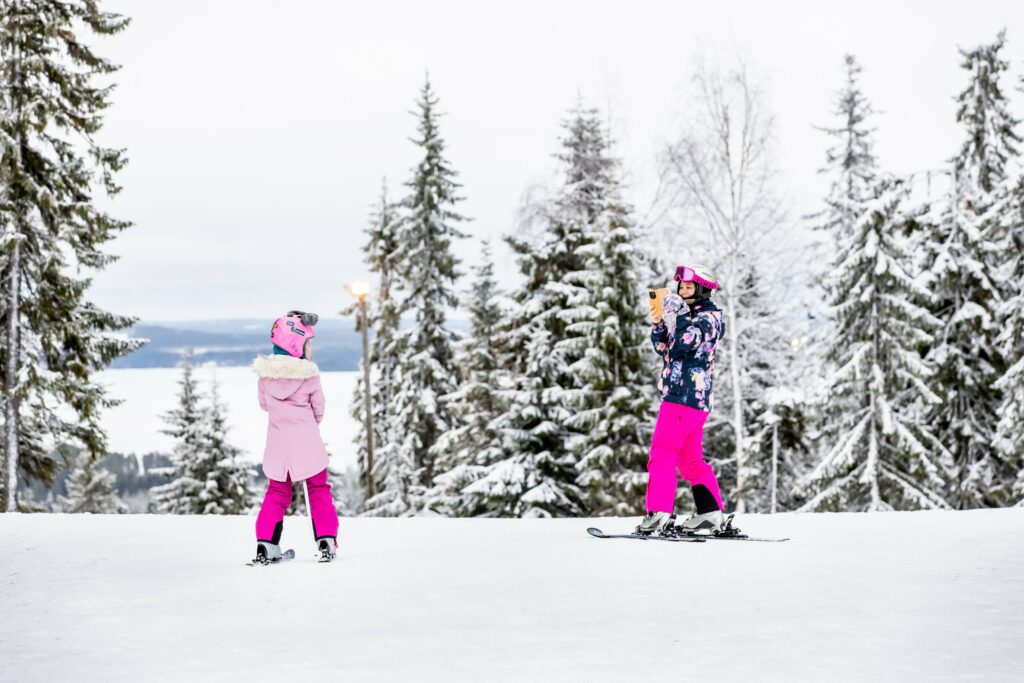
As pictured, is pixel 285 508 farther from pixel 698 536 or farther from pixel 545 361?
pixel 545 361

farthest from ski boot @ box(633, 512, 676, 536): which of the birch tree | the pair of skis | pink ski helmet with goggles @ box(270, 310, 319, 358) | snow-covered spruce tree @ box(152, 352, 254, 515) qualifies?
snow-covered spruce tree @ box(152, 352, 254, 515)

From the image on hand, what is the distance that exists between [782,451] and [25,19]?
22.8 m

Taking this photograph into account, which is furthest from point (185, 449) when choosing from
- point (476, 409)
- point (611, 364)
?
point (611, 364)

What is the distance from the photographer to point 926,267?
21.9 metres

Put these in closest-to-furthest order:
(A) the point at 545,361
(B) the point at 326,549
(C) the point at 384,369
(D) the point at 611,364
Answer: (B) the point at 326,549 < (A) the point at 545,361 < (D) the point at 611,364 < (C) the point at 384,369

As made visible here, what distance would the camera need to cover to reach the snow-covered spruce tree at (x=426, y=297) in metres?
29.8

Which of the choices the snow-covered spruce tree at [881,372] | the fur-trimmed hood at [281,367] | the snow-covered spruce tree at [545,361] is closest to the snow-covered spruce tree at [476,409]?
the snow-covered spruce tree at [545,361]

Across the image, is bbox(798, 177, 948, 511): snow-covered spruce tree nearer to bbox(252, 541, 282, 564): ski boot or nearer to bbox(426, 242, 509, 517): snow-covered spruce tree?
bbox(426, 242, 509, 517): snow-covered spruce tree

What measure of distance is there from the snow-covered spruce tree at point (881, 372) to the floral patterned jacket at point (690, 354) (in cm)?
1398

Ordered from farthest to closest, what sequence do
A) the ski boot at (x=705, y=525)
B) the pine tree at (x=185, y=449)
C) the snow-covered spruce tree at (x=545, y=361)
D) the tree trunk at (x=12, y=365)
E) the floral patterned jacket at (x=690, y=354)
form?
the pine tree at (x=185, y=449) < the snow-covered spruce tree at (x=545, y=361) < the tree trunk at (x=12, y=365) < the ski boot at (x=705, y=525) < the floral patterned jacket at (x=690, y=354)

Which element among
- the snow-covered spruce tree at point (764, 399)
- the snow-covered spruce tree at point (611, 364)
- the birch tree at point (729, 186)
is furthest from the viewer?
the snow-covered spruce tree at point (764, 399)

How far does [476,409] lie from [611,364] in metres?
4.96

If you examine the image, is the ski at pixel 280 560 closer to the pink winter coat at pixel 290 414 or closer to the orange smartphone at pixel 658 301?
the pink winter coat at pixel 290 414

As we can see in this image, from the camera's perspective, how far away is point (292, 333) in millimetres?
6852
